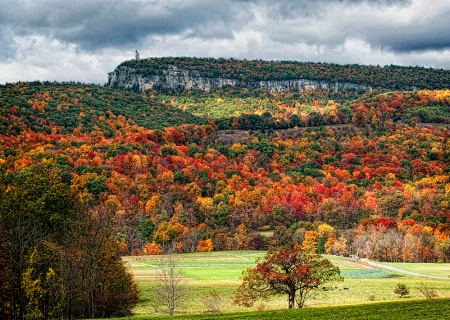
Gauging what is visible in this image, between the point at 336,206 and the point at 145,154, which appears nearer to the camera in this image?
the point at 336,206

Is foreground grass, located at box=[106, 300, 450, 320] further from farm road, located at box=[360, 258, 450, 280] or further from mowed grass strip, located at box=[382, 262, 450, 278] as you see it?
A: mowed grass strip, located at box=[382, 262, 450, 278]

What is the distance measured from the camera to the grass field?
50812mm

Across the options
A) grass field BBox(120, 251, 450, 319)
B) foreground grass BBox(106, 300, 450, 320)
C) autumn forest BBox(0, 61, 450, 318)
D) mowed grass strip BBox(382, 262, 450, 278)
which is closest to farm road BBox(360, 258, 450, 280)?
mowed grass strip BBox(382, 262, 450, 278)

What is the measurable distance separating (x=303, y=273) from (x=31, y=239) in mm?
19043

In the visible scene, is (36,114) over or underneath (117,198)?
Result: over

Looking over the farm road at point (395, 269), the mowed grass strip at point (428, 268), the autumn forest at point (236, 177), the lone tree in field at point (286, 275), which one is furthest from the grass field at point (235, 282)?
the autumn forest at point (236, 177)

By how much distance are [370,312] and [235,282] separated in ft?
124

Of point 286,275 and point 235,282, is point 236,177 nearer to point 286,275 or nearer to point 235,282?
point 235,282

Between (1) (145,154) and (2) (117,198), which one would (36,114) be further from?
(2) (117,198)

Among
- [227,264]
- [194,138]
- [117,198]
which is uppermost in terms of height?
[194,138]

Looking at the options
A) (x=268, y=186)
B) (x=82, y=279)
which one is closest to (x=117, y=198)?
(x=268, y=186)

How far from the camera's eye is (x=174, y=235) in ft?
370

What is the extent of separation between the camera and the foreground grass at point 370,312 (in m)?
33.2

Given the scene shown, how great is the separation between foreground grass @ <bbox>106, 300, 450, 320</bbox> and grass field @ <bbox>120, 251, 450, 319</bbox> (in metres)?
5.67
